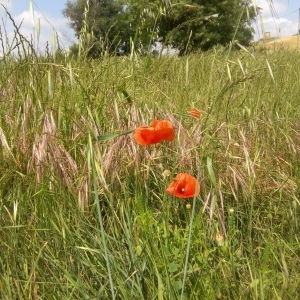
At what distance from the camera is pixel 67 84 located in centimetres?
173

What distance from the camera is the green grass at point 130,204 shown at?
989mm

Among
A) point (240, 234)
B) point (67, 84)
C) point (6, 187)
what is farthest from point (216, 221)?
point (67, 84)

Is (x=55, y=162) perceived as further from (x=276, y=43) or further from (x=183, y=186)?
(x=276, y=43)

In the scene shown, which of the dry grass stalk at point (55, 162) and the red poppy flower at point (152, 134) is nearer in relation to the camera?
the red poppy flower at point (152, 134)

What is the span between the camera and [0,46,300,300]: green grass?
99 centimetres

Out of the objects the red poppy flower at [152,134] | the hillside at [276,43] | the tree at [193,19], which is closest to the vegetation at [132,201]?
the red poppy flower at [152,134]

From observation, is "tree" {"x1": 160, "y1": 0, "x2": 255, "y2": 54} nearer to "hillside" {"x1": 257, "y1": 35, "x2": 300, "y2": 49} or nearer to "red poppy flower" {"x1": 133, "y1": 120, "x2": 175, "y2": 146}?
"hillside" {"x1": 257, "y1": 35, "x2": 300, "y2": 49}

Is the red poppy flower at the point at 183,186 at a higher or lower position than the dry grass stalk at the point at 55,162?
lower

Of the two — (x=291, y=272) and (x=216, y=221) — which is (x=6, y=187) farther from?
(x=291, y=272)

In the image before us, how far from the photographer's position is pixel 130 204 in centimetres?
137

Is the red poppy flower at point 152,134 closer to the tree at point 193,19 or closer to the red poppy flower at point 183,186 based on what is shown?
the red poppy flower at point 183,186

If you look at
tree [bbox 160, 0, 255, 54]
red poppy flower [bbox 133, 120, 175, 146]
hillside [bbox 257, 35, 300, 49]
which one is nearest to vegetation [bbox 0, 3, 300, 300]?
red poppy flower [bbox 133, 120, 175, 146]

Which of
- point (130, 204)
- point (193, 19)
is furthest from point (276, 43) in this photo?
point (130, 204)

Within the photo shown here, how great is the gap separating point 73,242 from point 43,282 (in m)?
0.16
